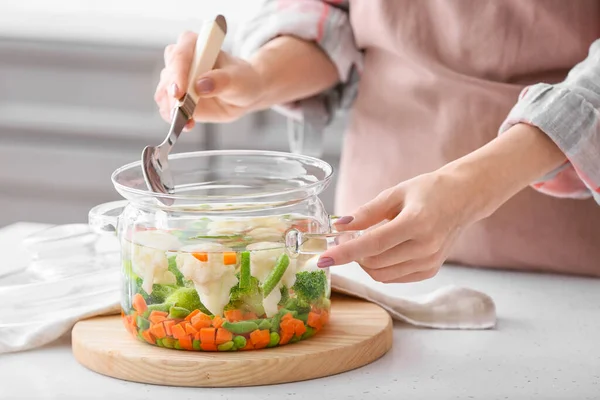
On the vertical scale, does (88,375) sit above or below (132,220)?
below

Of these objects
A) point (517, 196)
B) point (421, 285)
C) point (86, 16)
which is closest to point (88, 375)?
point (421, 285)

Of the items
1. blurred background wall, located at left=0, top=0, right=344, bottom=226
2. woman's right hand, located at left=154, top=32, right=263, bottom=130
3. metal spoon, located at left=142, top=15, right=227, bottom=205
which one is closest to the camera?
metal spoon, located at left=142, top=15, right=227, bottom=205

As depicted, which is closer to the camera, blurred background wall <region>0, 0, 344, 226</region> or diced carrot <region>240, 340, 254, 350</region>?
diced carrot <region>240, 340, 254, 350</region>

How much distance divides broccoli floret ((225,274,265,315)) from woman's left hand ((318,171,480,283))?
6 cm

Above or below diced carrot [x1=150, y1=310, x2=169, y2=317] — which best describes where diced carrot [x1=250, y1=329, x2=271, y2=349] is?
below

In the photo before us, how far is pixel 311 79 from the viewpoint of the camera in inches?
58.4

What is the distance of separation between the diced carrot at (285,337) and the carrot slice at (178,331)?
0.09 m

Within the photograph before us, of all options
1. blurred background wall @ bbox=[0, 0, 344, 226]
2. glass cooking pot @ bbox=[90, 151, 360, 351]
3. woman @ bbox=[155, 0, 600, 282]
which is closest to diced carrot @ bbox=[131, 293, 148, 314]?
glass cooking pot @ bbox=[90, 151, 360, 351]

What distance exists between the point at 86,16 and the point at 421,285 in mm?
1944

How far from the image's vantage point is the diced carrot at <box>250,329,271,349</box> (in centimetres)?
97

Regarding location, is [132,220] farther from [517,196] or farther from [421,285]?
[517,196]

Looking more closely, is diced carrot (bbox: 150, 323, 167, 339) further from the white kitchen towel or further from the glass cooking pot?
the white kitchen towel

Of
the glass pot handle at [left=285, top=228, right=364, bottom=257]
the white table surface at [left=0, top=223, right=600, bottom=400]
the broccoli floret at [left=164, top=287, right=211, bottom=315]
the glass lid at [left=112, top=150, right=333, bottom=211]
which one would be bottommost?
the white table surface at [left=0, top=223, right=600, bottom=400]

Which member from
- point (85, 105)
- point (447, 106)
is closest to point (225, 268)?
point (447, 106)
